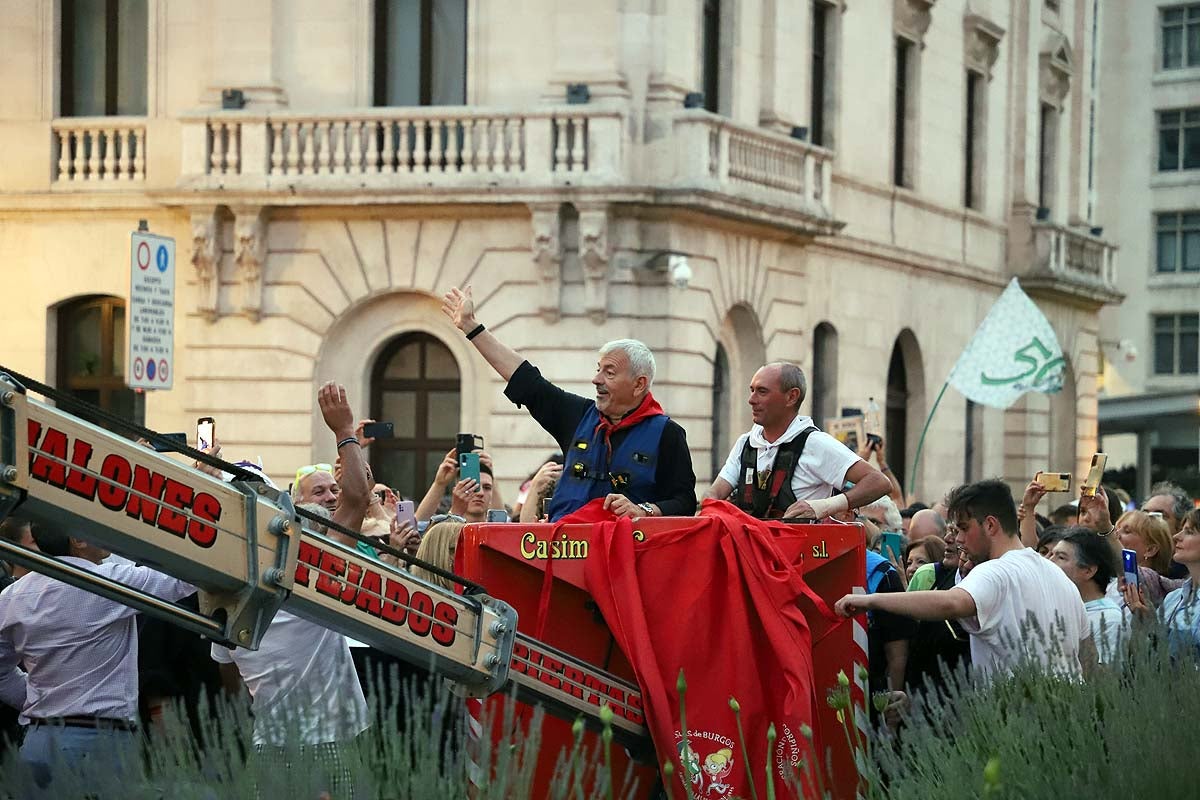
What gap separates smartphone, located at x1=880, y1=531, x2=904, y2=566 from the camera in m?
10.5

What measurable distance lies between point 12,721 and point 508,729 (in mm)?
4225

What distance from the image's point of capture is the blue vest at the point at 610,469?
26.2 feet

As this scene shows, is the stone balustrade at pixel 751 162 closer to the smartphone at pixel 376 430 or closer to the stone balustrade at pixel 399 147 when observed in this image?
the stone balustrade at pixel 399 147

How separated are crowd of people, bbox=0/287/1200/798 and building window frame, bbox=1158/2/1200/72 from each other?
47359mm

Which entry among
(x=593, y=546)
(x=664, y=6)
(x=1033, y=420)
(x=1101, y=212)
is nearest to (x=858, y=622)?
(x=593, y=546)

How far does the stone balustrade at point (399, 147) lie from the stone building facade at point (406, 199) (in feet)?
0.11

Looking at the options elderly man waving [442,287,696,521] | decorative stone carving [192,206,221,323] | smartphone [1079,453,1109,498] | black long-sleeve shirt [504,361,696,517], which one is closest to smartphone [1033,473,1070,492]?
smartphone [1079,453,1109,498]

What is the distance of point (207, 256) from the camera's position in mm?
23203

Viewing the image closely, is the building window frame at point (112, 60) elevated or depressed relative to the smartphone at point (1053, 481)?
elevated

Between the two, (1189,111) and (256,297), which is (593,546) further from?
(1189,111)

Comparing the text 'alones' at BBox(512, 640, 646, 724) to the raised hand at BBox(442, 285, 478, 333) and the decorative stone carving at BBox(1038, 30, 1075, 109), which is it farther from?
the decorative stone carving at BBox(1038, 30, 1075, 109)

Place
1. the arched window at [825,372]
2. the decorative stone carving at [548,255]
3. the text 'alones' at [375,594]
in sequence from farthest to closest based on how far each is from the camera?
1. the arched window at [825,372]
2. the decorative stone carving at [548,255]
3. the text 'alones' at [375,594]

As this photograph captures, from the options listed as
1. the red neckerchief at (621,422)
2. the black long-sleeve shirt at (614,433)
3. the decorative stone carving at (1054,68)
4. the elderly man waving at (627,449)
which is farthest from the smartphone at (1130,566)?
the decorative stone carving at (1054,68)

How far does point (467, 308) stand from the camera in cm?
847
